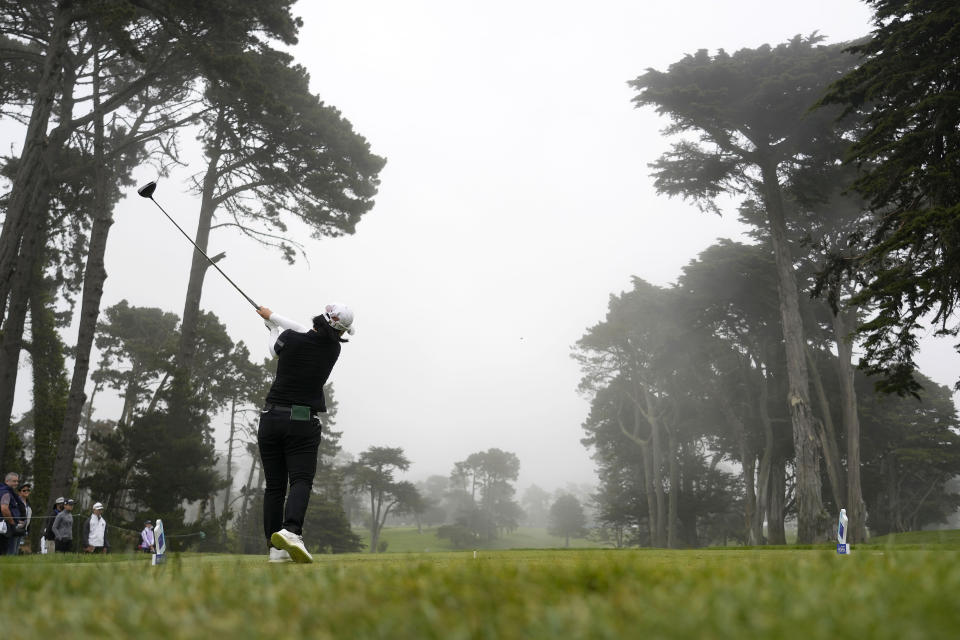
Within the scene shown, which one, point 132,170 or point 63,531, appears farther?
point 132,170

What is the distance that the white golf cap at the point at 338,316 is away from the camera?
6.07 metres

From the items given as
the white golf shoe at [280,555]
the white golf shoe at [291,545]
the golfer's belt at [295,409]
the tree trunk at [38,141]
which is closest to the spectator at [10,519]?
the tree trunk at [38,141]

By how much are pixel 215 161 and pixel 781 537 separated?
32956 millimetres

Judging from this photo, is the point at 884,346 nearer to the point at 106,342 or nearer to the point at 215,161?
the point at 215,161

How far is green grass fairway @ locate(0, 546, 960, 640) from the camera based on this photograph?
1497 millimetres

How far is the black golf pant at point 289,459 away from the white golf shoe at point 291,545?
0.79 ft

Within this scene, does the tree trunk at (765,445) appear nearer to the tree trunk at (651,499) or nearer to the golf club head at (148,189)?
the tree trunk at (651,499)

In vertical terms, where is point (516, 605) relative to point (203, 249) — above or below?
below

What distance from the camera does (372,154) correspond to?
24234 millimetres

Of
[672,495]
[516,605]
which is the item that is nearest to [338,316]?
[516,605]

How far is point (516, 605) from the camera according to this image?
6.07ft

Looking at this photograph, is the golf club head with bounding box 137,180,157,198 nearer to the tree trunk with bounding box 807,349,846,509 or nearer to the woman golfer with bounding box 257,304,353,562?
the woman golfer with bounding box 257,304,353,562

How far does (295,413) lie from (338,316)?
98cm

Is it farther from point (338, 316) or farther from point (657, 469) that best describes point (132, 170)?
point (657, 469)
